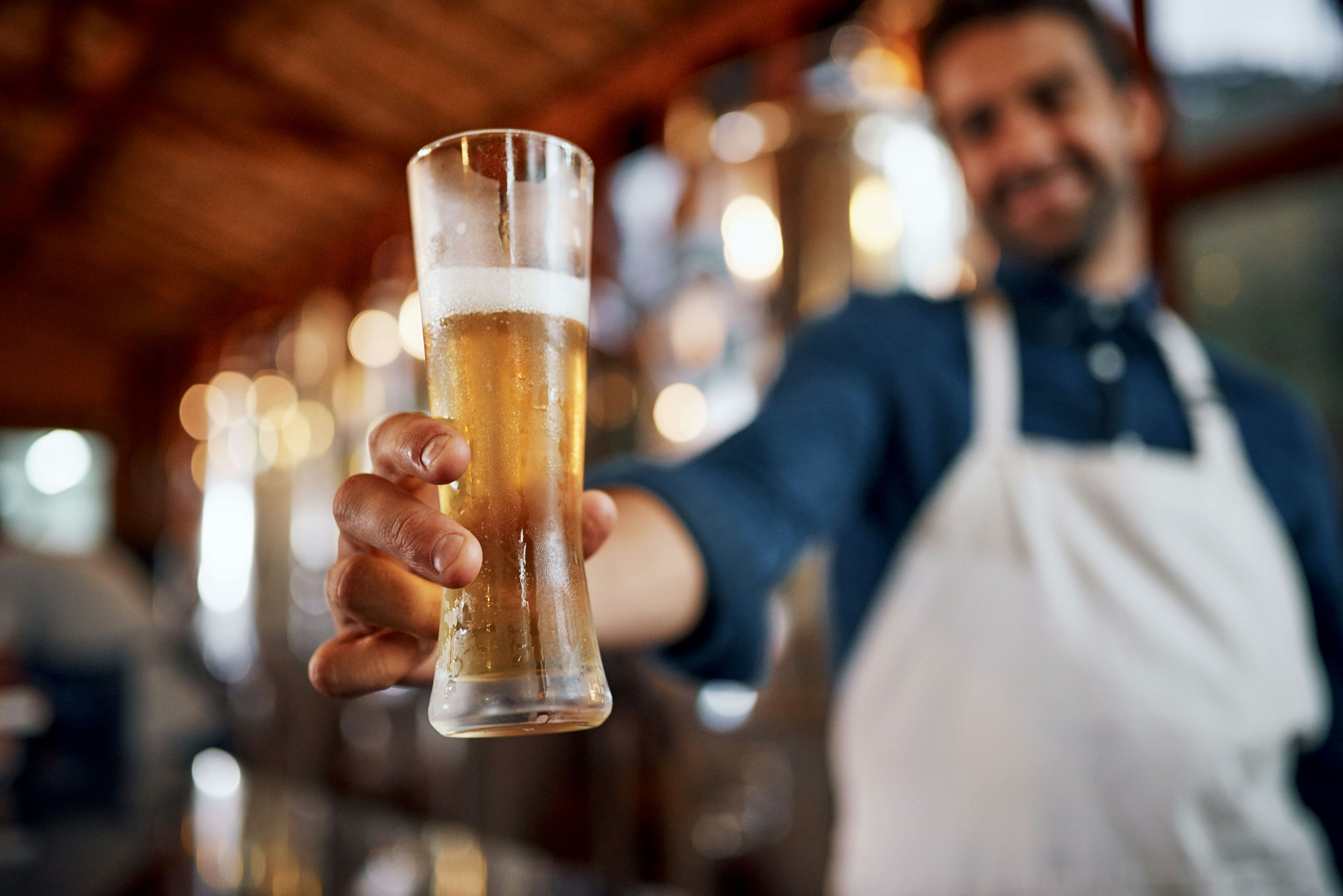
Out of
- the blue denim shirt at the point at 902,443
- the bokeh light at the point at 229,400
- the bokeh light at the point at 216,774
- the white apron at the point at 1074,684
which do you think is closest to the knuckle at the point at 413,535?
the blue denim shirt at the point at 902,443

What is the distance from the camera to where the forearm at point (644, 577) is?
0.79m

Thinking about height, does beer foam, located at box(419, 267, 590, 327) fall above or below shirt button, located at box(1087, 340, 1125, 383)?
below

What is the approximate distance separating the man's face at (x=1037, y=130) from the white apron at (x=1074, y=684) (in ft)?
0.58

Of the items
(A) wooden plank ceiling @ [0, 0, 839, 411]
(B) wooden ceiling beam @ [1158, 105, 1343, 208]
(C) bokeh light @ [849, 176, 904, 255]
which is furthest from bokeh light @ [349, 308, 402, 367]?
(B) wooden ceiling beam @ [1158, 105, 1343, 208]

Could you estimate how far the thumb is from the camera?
2.25ft

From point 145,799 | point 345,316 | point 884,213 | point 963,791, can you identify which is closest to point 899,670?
point 963,791

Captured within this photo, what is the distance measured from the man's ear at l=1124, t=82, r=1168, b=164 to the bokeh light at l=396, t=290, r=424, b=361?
5.06 meters

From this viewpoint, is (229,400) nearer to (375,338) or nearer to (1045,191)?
(375,338)

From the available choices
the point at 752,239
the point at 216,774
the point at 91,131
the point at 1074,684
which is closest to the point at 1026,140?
the point at 1074,684

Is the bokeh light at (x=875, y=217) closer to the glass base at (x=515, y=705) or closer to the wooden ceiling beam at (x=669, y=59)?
the wooden ceiling beam at (x=669, y=59)

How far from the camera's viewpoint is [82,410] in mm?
11422

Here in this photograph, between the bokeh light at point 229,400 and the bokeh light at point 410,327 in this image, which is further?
the bokeh light at point 229,400

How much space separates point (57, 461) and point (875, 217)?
36.0 ft

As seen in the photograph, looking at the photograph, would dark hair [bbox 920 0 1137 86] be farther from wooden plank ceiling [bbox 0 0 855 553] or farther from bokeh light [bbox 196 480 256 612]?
bokeh light [bbox 196 480 256 612]
